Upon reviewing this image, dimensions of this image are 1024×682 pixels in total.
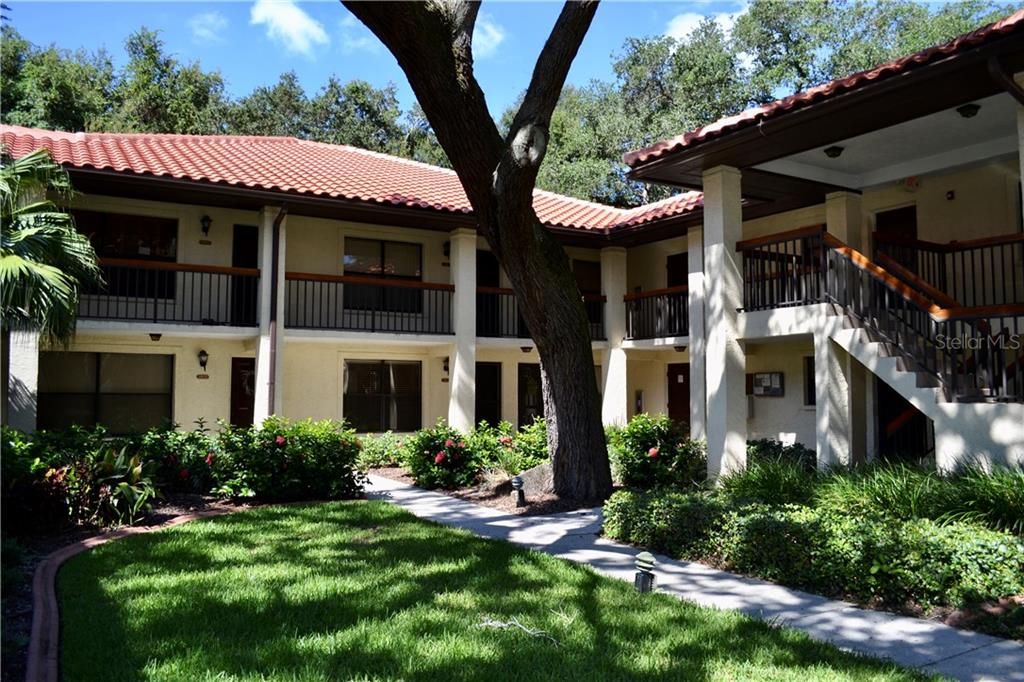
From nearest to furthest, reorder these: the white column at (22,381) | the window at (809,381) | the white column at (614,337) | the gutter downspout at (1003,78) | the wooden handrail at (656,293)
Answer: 1. the gutter downspout at (1003,78)
2. the white column at (22,381)
3. the window at (809,381)
4. the wooden handrail at (656,293)
5. the white column at (614,337)

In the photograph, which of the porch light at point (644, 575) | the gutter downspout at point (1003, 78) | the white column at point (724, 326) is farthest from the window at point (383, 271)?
the gutter downspout at point (1003, 78)

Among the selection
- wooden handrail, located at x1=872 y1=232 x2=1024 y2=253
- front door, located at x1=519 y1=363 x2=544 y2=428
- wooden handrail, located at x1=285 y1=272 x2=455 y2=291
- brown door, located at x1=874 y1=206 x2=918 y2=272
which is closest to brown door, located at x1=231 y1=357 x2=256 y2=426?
wooden handrail, located at x1=285 y1=272 x2=455 y2=291

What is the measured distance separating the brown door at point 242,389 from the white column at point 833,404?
35.8 feet

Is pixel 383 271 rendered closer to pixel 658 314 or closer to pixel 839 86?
pixel 658 314

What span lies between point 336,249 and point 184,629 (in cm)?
1221

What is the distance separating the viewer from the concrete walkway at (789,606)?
4438 mm

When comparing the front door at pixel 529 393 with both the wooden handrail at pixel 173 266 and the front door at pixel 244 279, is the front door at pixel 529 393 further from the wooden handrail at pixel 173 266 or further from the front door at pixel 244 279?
the wooden handrail at pixel 173 266

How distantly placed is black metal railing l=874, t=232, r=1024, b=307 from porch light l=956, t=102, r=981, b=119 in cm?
206

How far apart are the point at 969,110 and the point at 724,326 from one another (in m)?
3.97

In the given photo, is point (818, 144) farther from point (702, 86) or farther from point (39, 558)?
point (702, 86)

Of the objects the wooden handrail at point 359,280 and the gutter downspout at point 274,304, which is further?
the wooden handrail at point 359,280

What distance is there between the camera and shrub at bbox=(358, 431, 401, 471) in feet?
50.2

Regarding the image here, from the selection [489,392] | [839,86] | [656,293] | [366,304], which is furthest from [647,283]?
[839,86]

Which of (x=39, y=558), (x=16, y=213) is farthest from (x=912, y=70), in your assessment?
(x=16, y=213)
